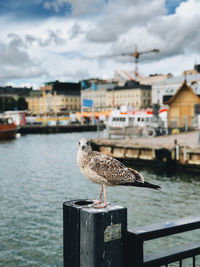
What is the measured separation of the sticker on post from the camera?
2666 mm

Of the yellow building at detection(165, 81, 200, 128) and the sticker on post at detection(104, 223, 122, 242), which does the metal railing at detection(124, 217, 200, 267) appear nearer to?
the sticker on post at detection(104, 223, 122, 242)

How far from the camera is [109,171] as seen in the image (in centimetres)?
326

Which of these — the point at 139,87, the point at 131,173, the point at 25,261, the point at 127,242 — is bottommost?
the point at 25,261

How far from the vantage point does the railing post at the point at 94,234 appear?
264 cm

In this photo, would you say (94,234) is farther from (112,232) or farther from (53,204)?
(53,204)

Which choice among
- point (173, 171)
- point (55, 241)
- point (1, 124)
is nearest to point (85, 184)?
point (173, 171)

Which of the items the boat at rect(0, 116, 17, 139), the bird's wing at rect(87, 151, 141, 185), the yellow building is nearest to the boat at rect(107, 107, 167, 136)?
the yellow building

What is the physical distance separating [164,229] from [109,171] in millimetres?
722

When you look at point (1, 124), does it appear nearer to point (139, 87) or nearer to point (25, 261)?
point (25, 261)

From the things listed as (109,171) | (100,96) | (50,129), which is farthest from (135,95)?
(109,171)

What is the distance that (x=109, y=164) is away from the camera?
3.29m

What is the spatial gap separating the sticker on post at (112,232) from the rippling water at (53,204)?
8165 mm

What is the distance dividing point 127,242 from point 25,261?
8.47 metres

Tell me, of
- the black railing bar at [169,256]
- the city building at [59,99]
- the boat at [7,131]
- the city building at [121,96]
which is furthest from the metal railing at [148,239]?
the city building at [59,99]
